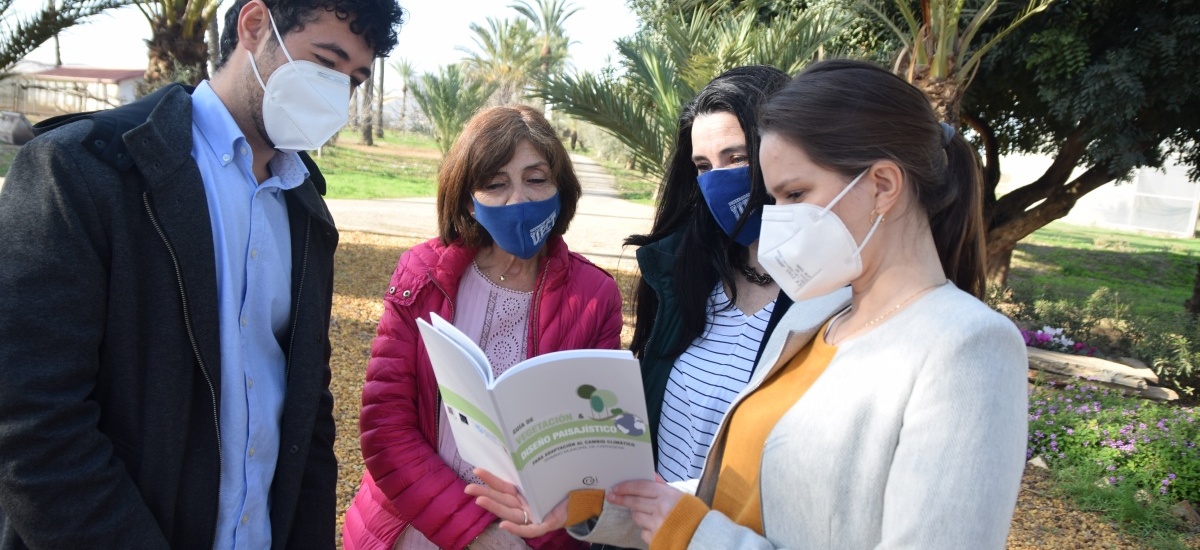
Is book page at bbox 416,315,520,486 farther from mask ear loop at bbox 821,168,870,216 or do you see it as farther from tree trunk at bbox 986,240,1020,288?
tree trunk at bbox 986,240,1020,288

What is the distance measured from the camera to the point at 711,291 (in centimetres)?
228

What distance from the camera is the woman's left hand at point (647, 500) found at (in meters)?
1.59

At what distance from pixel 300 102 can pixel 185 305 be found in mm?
619

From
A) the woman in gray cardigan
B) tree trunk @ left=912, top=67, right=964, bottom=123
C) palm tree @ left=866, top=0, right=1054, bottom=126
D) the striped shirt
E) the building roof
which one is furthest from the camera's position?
the building roof

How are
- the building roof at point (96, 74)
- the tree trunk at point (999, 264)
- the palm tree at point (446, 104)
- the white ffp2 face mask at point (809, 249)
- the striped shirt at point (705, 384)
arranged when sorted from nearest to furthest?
the white ffp2 face mask at point (809, 249), the striped shirt at point (705, 384), the tree trunk at point (999, 264), the palm tree at point (446, 104), the building roof at point (96, 74)

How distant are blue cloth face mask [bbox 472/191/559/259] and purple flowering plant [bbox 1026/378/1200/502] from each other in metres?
4.10

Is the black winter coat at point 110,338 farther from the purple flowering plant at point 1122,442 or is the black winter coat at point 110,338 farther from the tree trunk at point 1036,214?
the tree trunk at point 1036,214

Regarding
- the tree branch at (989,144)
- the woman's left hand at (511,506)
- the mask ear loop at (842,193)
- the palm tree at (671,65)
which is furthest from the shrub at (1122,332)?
the woman's left hand at (511,506)

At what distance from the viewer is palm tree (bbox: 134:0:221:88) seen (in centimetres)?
983

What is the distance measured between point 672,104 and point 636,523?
606 centimetres

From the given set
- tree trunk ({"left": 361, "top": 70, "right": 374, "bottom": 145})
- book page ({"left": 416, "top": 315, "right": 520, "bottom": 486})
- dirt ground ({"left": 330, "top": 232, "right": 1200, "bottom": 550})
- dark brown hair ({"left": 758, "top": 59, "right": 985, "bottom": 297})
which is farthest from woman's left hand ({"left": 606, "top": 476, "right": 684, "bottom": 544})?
tree trunk ({"left": 361, "top": 70, "right": 374, "bottom": 145})

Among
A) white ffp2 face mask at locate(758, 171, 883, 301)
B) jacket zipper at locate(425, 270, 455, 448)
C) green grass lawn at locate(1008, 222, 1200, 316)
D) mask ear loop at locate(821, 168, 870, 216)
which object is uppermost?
mask ear loop at locate(821, 168, 870, 216)

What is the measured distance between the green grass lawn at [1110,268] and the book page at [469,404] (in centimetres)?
956

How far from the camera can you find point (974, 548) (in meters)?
1.20
